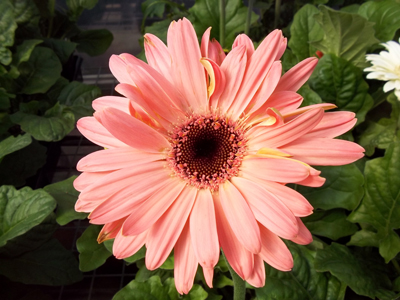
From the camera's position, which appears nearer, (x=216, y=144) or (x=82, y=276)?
(x=216, y=144)

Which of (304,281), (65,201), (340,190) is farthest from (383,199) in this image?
(65,201)

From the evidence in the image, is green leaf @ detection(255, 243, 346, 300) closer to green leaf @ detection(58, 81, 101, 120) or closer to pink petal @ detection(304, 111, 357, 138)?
pink petal @ detection(304, 111, 357, 138)

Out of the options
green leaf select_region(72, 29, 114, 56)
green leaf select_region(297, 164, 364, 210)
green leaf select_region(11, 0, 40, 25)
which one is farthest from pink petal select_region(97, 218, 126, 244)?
green leaf select_region(72, 29, 114, 56)

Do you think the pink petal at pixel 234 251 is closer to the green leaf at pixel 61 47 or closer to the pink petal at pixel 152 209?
the pink petal at pixel 152 209

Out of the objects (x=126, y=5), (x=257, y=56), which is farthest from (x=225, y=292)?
(x=126, y=5)

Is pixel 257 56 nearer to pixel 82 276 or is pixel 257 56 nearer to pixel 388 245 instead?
pixel 388 245

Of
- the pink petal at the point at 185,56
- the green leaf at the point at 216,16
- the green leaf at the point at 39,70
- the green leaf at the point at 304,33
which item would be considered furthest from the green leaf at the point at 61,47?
the pink petal at the point at 185,56

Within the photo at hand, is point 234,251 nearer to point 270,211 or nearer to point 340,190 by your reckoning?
point 270,211
